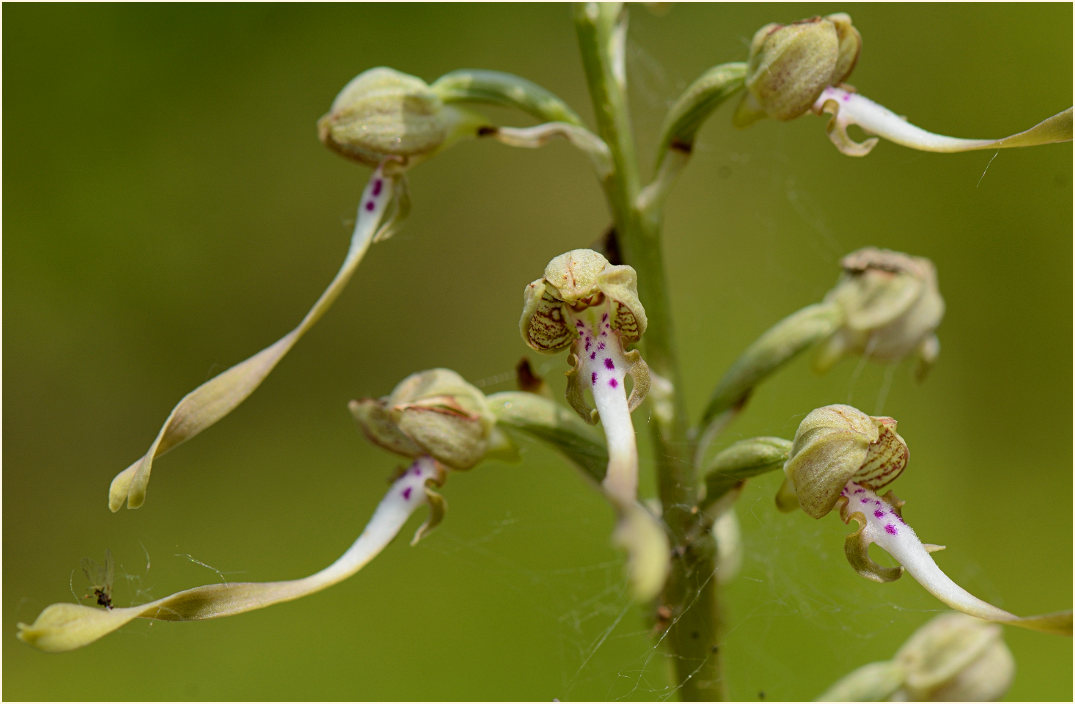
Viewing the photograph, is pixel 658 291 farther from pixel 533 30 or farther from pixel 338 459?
pixel 533 30

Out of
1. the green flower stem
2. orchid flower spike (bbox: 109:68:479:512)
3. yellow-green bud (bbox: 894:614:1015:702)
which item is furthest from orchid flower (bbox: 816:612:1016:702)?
orchid flower spike (bbox: 109:68:479:512)

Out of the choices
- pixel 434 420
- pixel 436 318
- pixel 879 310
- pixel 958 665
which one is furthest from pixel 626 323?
pixel 436 318

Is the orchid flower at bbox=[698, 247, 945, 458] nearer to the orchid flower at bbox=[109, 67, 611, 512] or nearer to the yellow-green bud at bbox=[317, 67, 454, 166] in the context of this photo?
the orchid flower at bbox=[109, 67, 611, 512]

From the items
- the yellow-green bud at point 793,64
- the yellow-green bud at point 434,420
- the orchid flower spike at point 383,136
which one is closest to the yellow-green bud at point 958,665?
the yellow-green bud at point 434,420

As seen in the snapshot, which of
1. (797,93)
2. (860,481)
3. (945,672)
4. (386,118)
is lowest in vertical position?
(945,672)

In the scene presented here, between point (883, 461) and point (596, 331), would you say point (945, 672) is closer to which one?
point (883, 461)

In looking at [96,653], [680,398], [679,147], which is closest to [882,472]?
[680,398]
